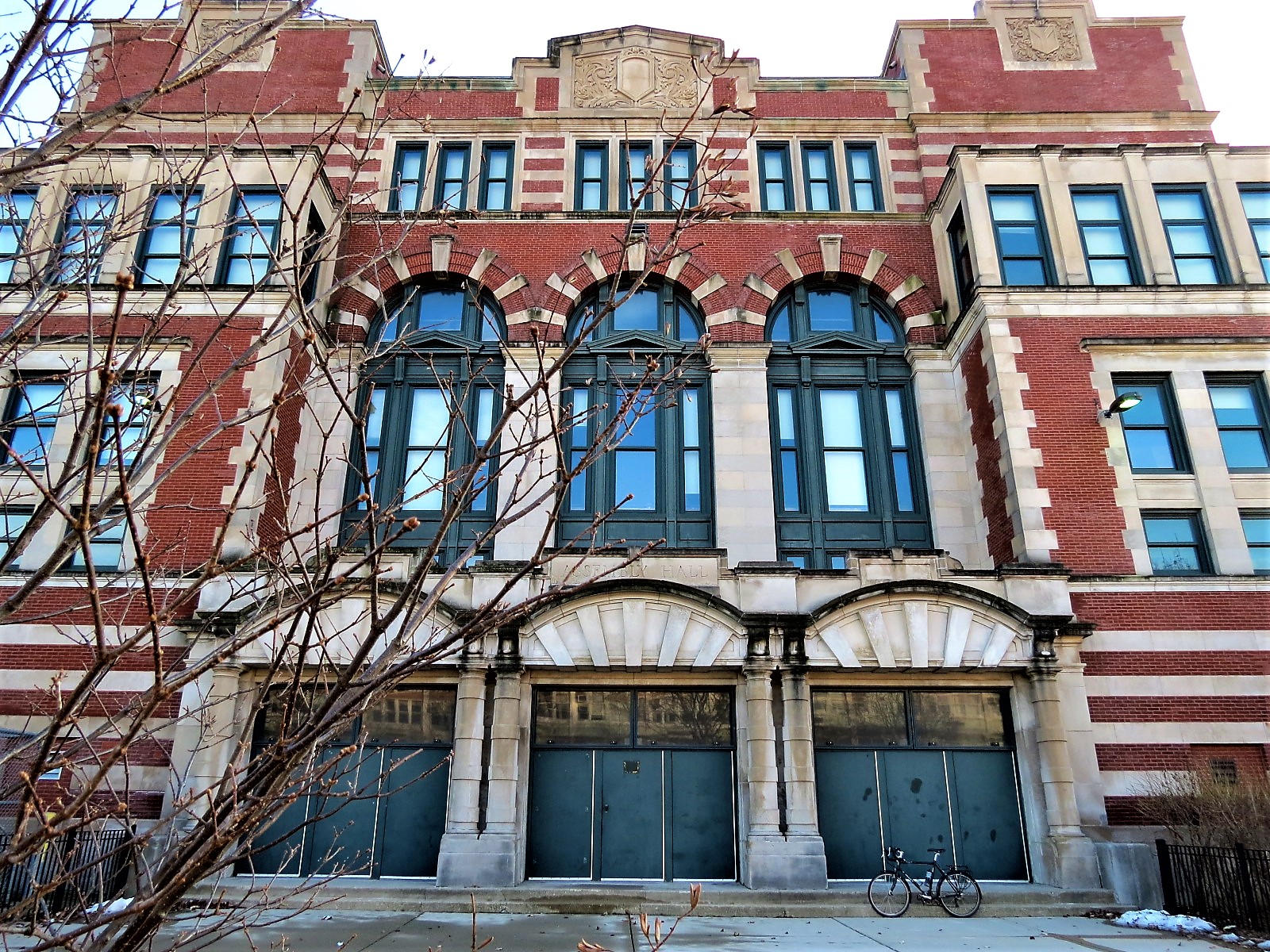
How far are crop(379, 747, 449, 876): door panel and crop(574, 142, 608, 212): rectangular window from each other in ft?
43.7

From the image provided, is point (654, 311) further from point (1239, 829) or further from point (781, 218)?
point (1239, 829)

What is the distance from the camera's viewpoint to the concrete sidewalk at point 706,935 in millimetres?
10102

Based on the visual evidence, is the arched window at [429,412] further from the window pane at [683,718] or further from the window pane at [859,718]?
Answer: the window pane at [859,718]

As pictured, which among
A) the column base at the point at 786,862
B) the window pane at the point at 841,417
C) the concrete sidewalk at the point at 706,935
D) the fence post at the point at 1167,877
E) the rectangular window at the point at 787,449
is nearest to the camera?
the concrete sidewalk at the point at 706,935

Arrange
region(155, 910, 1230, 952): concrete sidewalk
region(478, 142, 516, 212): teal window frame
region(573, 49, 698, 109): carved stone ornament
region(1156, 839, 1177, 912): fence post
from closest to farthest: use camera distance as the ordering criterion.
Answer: region(155, 910, 1230, 952): concrete sidewalk < region(1156, 839, 1177, 912): fence post < region(478, 142, 516, 212): teal window frame < region(573, 49, 698, 109): carved stone ornament

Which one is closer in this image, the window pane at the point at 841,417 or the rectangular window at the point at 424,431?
the rectangular window at the point at 424,431

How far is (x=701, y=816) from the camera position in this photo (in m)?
14.5

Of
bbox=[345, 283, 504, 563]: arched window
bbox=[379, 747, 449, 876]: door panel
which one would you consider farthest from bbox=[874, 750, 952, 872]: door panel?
bbox=[345, 283, 504, 563]: arched window

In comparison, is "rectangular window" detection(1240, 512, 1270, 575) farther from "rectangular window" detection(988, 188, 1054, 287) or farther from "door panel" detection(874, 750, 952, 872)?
"door panel" detection(874, 750, 952, 872)

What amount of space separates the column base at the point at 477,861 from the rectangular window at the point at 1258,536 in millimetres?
13876

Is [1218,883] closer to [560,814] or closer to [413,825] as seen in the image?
[560,814]

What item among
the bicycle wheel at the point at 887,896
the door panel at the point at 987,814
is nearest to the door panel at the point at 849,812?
the bicycle wheel at the point at 887,896

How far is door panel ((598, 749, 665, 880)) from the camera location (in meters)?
14.2

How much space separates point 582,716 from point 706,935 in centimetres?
476
